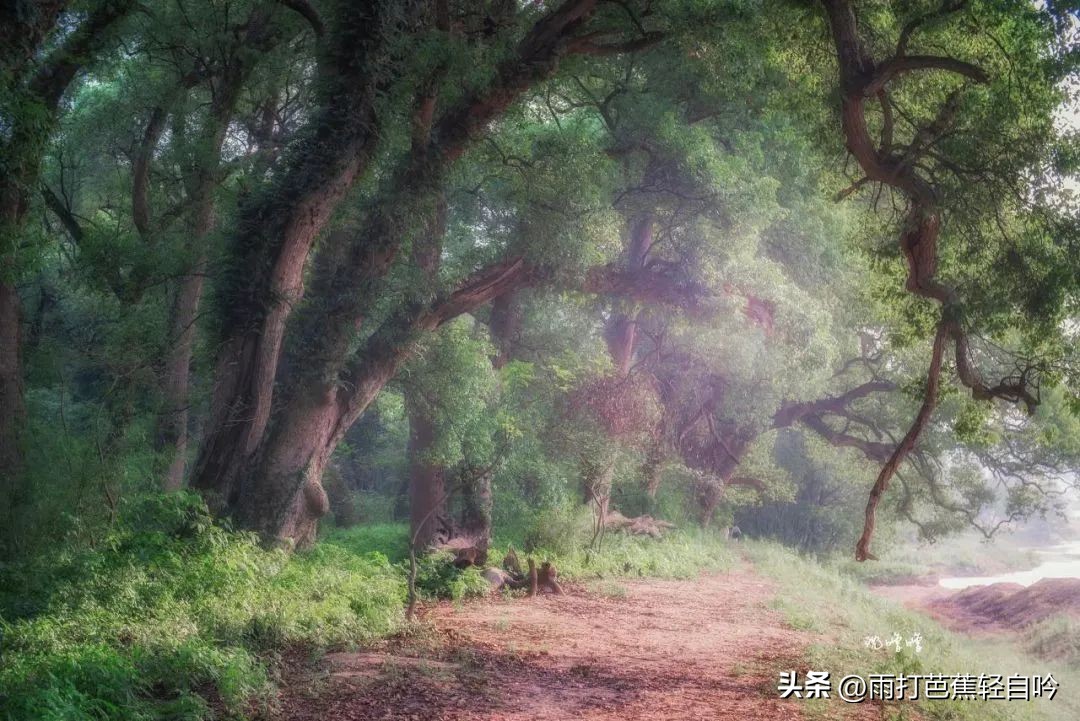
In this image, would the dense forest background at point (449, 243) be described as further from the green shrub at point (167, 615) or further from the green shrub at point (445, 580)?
the green shrub at point (445, 580)

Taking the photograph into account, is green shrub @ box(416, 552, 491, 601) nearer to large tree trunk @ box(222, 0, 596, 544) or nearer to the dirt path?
the dirt path

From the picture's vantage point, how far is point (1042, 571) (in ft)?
94.6

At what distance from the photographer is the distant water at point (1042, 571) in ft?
86.1

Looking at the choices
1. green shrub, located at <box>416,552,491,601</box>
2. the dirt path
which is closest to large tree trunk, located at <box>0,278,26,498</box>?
green shrub, located at <box>416,552,491,601</box>

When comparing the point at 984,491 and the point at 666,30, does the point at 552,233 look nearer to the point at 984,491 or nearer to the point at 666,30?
the point at 666,30

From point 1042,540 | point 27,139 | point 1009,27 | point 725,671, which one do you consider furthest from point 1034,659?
point 1042,540

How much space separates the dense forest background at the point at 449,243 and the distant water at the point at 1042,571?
638 centimetres

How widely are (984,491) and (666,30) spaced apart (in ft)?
70.5

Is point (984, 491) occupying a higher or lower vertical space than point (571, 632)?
higher

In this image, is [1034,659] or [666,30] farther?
[1034,659]

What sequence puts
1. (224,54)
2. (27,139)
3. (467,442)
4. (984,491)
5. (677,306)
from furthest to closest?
1. (984,491)
2. (677,306)
3. (467,442)
4. (224,54)
5. (27,139)

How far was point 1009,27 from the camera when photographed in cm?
785

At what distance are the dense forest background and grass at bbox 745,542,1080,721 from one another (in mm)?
1372

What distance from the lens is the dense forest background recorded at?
841 cm
